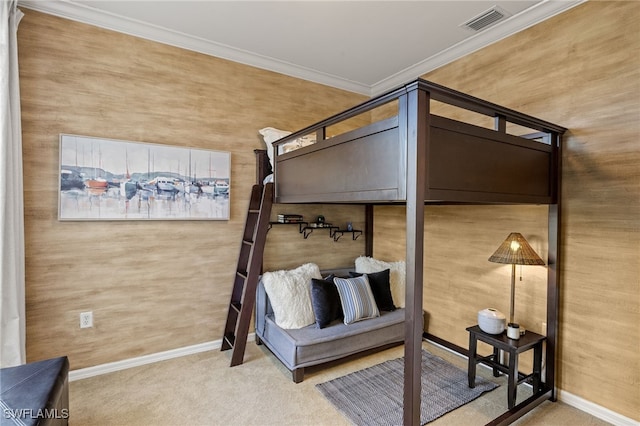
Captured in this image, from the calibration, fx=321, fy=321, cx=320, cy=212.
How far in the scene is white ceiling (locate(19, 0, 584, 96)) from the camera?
2.31 m

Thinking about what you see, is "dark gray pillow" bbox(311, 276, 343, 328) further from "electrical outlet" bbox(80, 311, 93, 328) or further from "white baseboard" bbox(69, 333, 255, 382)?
"electrical outlet" bbox(80, 311, 93, 328)

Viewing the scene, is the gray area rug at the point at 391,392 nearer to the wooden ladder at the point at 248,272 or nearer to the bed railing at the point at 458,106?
the wooden ladder at the point at 248,272

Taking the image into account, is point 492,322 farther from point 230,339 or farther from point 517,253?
point 230,339

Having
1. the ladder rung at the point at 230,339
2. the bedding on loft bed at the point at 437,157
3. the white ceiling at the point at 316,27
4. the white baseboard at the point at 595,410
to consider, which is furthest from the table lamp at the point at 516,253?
the ladder rung at the point at 230,339

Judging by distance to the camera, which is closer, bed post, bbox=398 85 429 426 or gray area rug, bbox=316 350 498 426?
bed post, bbox=398 85 429 426

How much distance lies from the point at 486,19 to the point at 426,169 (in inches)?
71.2

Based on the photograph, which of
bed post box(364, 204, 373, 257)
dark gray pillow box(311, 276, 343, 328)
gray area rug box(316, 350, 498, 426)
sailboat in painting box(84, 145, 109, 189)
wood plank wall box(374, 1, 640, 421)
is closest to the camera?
wood plank wall box(374, 1, 640, 421)

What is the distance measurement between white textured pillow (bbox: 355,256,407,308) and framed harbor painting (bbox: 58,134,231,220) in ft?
5.08

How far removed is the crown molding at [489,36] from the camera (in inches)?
88.1

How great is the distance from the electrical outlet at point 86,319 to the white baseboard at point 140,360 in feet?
1.09

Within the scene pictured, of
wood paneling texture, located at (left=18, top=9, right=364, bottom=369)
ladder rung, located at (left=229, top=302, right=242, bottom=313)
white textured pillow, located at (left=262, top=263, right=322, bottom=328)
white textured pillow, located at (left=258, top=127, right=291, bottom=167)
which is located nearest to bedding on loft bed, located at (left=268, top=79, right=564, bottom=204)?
white textured pillow, located at (left=258, top=127, right=291, bottom=167)

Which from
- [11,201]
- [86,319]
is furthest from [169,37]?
[86,319]

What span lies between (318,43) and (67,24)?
6.27ft

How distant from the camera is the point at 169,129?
8.95ft
